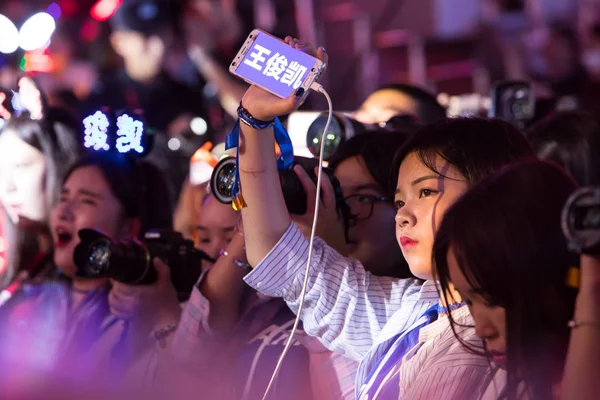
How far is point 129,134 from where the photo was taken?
2129 millimetres

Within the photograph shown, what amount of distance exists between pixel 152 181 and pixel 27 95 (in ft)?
1.33

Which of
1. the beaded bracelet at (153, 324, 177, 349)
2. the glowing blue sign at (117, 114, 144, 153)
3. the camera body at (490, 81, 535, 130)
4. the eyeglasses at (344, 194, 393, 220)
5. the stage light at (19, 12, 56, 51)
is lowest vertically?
the beaded bracelet at (153, 324, 177, 349)

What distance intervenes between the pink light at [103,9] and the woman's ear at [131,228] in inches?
116

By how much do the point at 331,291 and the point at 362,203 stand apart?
36 centimetres

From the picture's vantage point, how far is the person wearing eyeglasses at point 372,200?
191cm

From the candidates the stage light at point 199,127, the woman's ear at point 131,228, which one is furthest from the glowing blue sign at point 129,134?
the stage light at point 199,127

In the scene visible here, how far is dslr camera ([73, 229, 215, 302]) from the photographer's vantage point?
6.64 feet

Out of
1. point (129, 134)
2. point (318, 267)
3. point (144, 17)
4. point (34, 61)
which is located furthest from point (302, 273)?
point (144, 17)

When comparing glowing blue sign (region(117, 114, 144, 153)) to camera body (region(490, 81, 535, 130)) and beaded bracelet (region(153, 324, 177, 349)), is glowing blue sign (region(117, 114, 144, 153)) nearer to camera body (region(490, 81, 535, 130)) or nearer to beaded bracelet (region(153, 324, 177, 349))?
beaded bracelet (region(153, 324, 177, 349))

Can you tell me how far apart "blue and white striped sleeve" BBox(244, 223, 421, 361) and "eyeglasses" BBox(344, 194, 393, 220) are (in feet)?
0.87

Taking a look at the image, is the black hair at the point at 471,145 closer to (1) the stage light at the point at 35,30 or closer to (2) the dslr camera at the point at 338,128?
(2) the dslr camera at the point at 338,128

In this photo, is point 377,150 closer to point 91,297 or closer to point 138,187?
point 138,187

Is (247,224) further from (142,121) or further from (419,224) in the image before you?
(142,121)

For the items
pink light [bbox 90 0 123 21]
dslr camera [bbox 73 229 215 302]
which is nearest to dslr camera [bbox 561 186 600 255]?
dslr camera [bbox 73 229 215 302]
